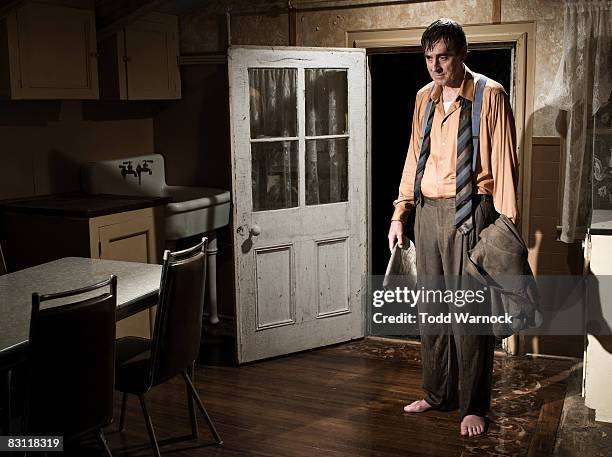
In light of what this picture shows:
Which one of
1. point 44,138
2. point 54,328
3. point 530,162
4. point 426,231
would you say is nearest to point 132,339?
point 54,328

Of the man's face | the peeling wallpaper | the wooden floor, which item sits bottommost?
the wooden floor

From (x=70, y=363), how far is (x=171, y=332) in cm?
60

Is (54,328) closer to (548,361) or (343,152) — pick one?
(343,152)

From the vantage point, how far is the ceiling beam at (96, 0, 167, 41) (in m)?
4.37

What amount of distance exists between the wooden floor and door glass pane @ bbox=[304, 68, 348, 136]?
1.32 metres

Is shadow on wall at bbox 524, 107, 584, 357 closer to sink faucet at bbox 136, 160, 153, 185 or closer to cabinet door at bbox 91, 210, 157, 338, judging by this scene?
cabinet door at bbox 91, 210, 157, 338

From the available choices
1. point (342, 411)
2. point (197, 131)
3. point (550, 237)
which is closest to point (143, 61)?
point (197, 131)

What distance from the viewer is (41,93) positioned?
3984 millimetres

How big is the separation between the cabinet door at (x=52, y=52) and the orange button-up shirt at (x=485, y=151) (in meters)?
2.00

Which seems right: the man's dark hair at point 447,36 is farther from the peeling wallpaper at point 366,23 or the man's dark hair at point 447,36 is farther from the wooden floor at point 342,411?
the wooden floor at point 342,411

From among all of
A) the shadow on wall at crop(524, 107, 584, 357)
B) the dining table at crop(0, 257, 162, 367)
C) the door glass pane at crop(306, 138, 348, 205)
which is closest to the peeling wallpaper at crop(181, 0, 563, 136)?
the shadow on wall at crop(524, 107, 584, 357)

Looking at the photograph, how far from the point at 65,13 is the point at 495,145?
2379 mm

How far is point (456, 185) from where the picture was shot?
3.29 metres

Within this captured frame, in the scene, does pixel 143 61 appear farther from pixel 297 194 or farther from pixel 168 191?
pixel 297 194
